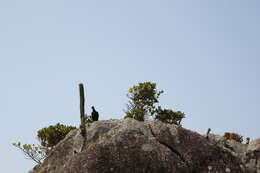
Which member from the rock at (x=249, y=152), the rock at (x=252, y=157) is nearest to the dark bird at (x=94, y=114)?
the rock at (x=249, y=152)

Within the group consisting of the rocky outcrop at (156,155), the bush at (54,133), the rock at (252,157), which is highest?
the bush at (54,133)

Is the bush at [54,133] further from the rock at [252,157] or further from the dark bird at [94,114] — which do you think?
the rock at [252,157]

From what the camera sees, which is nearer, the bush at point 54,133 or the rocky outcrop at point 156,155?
the rocky outcrop at point 156,155

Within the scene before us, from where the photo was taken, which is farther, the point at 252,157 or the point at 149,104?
the point at 149,104

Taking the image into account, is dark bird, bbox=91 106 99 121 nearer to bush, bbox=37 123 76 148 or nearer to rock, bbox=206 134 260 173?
rock, bbox=206 134 260 173

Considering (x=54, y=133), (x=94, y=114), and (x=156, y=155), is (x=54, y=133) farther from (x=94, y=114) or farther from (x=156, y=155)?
(x=156, y=155)

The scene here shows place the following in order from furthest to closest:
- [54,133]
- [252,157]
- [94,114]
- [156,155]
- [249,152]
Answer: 1. [54,133]
2. [94,114]
3. [249,152]
4. [252,157]
5. [156,155]

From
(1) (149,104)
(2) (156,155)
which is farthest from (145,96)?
(2) (156,155)

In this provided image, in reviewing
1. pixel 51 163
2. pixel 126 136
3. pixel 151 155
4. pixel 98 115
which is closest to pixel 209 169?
pixel 151 155

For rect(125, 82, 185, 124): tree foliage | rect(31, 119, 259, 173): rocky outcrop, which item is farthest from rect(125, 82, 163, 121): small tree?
rect(31, 119, 259, 173): rocky outcrop

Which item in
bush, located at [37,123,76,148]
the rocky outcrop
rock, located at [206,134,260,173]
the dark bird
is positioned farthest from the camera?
bush, located at [37,123,76,148]

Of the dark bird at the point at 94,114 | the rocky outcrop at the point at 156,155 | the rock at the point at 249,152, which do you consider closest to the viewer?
the rocky outcrop at the point at 156,155

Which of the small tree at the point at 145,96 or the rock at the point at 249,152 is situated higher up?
the small tree at the point at 145,96

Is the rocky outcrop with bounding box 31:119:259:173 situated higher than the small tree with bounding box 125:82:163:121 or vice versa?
the small tree with bounding box 125:82:163:121
